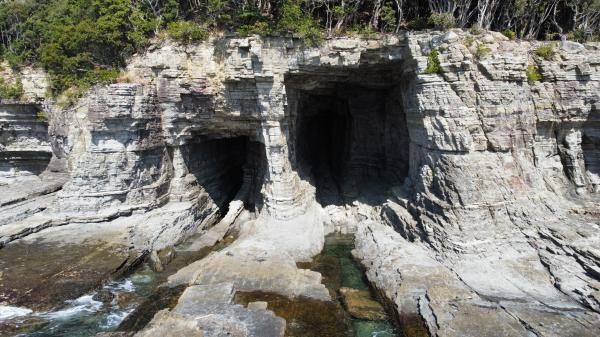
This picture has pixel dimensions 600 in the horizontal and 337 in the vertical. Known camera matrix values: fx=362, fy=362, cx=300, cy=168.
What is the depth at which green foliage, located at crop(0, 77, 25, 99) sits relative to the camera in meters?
19.0

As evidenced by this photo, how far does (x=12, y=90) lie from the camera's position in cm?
1902

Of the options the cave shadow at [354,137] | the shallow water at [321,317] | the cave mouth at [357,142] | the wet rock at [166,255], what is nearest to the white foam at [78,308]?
the wet rock at [166,255]

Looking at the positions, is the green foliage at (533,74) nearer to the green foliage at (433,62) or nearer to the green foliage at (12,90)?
the green foliage at (433,62)

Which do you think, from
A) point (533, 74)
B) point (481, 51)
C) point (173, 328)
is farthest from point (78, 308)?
point (533, 74)

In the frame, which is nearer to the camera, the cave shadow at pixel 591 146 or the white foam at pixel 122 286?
the white foam at pixel 122 286

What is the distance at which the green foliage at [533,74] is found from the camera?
46.4 ft

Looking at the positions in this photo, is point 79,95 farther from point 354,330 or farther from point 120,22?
point 354,330

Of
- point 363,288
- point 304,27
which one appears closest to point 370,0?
point 304,27

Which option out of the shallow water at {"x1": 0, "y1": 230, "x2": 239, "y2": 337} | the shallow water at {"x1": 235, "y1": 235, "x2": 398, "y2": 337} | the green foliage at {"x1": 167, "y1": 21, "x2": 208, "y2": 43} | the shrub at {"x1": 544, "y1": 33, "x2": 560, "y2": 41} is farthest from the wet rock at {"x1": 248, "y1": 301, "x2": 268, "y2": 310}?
Result: the shrub at {"x1": 544, "y1": 33, "x2": 560, "y2": 41}

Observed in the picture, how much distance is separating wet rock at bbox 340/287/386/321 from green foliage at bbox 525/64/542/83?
34.2 ft

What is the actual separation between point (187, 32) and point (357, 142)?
458 inches

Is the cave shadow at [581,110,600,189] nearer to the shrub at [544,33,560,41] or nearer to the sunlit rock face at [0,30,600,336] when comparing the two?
the sunlit rock face at [0,30,600,336]

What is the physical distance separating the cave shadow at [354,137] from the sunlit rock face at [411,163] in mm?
233

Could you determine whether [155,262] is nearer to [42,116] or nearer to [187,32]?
[187,32]
